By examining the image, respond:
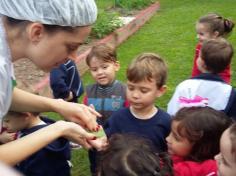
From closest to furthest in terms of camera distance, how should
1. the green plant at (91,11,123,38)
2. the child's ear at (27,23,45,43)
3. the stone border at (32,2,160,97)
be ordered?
the child's ear at (27,23,45,43), the stone border at (32,2,160,97), the green plant at (91,11,123,38)

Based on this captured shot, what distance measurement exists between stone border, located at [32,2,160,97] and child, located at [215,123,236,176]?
2992 mm

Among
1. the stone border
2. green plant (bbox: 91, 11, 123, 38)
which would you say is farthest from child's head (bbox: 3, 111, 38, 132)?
green plant (bbox: 91, 11, 123, 38)

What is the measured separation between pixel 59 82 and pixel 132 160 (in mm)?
2509

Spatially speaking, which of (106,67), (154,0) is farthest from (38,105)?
(154,0)

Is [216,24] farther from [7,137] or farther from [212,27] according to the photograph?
[7,137]

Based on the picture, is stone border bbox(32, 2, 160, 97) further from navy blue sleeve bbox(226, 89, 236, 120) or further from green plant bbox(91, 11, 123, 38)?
navy blue sleeve bbox(226, 89, 236, 120)

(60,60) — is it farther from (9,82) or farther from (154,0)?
(154,0)

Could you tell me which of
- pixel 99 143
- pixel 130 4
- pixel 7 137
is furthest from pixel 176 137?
pixel 130 4

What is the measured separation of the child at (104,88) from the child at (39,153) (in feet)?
2.90

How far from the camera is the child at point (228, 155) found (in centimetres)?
212

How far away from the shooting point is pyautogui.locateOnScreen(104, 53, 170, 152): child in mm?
3166

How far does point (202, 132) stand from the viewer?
106 inches

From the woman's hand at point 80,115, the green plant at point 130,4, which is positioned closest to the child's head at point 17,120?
the woman's hand at point 80,115

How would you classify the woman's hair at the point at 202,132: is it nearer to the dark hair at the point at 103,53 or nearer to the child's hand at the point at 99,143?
the child's hand at the point at 99,143
